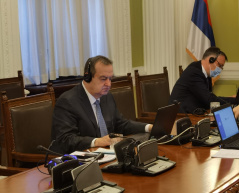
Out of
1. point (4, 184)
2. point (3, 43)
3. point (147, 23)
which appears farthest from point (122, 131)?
point (147, 23)

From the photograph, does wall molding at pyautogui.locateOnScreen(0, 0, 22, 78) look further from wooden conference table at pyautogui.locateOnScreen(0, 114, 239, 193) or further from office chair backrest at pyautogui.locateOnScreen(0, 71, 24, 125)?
wooden conference table at pyautogui.locateOnScreen(0, 114, 239, 193)

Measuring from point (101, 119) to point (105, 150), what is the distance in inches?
21.4

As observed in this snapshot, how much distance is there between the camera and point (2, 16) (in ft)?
15.5

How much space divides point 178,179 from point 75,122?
110 cm

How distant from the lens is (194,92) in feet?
15.1

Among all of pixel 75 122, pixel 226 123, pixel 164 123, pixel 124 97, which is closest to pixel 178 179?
pixel 164 123

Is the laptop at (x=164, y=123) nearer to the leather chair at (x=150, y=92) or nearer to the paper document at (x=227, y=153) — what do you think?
the paper document at (x=227, y=153)

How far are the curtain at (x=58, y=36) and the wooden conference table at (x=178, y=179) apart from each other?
303cm

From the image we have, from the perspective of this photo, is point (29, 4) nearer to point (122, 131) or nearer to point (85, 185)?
point (122, 131)

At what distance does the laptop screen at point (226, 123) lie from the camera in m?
2.87

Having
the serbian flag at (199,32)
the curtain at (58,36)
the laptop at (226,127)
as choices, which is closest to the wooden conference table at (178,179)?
the laptop at (226,127)

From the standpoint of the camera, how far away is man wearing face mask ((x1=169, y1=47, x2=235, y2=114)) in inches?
178

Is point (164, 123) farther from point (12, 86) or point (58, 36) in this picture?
point (58, 36)

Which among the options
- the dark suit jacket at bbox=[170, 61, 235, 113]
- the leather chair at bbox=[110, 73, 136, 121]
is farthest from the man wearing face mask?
the leather chair at bbox=[110, 73, 136, 121]
